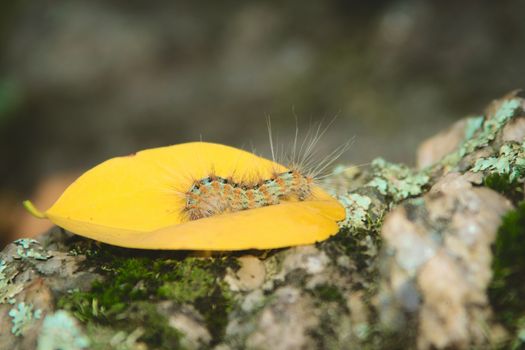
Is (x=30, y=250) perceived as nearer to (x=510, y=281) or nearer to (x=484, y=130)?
(x=510, y=281)

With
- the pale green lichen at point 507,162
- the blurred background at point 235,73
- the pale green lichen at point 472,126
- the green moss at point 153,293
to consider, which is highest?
the blurred background at point 235,73

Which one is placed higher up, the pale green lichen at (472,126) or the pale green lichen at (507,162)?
the pale green lichen at (472,126)

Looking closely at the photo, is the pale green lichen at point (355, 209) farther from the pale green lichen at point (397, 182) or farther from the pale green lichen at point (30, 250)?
the pale green lichen at point (30, 250)

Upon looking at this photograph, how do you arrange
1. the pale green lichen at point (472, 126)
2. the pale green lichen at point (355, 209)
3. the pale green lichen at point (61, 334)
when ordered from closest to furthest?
the pale green lichen at point (61, 334), the pale green lichen at point (355, 209), the pale green lichen at point (472, 126)

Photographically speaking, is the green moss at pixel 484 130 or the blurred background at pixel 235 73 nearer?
the green moss at pixel 484 130

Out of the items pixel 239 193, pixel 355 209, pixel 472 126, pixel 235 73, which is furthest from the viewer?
pixel 235 73

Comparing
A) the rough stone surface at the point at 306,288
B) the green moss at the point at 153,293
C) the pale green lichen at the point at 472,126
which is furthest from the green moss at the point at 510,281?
the pale green lichen at the point at 472,126

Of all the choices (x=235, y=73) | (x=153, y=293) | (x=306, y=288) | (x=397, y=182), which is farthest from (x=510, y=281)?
(x=235, y=73)

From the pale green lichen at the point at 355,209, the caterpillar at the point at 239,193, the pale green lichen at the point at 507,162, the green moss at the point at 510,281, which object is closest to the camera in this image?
the green moss at the point at 510,281
